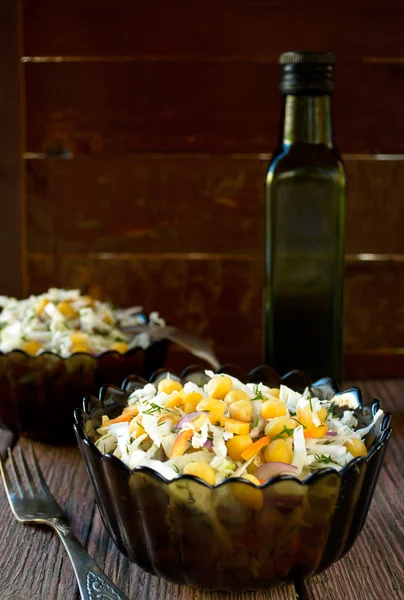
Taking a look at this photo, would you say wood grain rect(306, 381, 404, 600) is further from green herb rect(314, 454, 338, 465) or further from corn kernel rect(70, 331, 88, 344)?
corn kernel rect(70, 331, 88, 344)

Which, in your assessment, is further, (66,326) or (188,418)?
(66,326)

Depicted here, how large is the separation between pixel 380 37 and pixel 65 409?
132 cm

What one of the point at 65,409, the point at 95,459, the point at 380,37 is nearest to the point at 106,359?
the point at 65,409

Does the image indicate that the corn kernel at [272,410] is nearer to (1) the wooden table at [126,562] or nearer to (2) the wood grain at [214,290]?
(1) the wooden table at [126,562]

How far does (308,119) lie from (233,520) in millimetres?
871

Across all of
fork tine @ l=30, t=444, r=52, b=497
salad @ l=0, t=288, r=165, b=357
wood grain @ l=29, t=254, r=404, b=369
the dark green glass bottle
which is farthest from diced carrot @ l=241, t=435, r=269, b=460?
wood grain @ l=29, t=254, r=404, b=369

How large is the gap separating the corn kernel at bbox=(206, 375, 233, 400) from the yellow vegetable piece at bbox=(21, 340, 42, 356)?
461 mm

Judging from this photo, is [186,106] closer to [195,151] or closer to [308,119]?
[195,151]

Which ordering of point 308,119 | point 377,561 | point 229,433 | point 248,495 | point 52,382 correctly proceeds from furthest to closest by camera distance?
point 308,119, point 52,382, point 377,561, point 229,433, point 248,495

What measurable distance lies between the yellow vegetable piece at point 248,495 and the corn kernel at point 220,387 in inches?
8.6

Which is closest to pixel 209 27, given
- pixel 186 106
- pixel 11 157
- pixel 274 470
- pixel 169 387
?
pixel 186 106

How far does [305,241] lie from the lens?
1.61m

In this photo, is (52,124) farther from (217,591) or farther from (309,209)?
(217,591)

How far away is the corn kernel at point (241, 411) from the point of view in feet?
3.43
